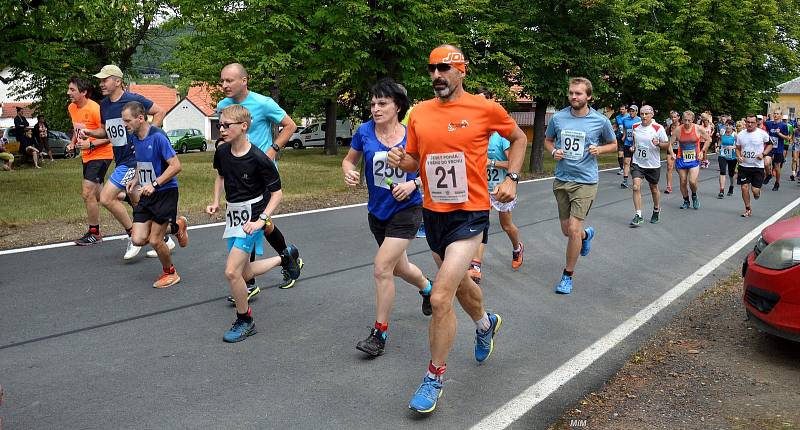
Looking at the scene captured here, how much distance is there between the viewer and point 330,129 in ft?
123

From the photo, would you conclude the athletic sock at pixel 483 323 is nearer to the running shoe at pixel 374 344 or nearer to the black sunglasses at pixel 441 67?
the running shoe at pixel 374 344

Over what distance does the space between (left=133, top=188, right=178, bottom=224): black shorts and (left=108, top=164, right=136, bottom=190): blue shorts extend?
3.93 feet

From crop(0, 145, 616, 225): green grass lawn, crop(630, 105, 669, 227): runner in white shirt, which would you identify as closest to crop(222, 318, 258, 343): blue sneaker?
crop(0, 145, 616, 225): green grass lawn

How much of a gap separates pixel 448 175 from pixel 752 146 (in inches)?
448

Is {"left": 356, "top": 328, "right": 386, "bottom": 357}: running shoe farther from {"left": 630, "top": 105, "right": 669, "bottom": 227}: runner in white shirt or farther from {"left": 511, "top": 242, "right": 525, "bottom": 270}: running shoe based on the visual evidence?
{"left": 630, "top": 105, "right": 669, "bottom": 227}: runner in white shirt

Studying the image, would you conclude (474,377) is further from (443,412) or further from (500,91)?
(500,91)

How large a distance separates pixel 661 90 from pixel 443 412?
101 ft

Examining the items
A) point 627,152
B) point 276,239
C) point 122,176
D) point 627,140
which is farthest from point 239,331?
point 627,152

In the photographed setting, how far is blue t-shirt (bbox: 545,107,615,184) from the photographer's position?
7.76m

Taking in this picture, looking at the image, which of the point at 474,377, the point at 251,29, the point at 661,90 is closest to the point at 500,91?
the point at 251,29

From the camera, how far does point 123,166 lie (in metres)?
8.42

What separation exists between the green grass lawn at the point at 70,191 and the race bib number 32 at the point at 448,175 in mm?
8500

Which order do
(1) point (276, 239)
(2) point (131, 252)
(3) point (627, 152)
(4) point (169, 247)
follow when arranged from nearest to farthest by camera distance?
1. (1) point (276, 239)
2. (2) point (131, 252)
3. (4) point (169, 247)
4. (3) point (627, 152)

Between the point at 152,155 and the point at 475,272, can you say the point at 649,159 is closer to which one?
the point at 475,272
